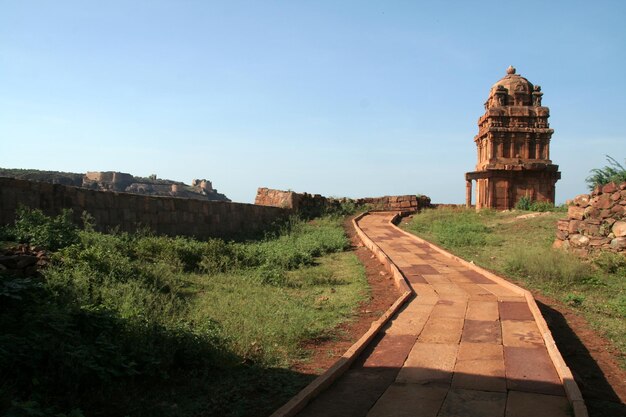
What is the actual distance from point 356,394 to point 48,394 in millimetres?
2229

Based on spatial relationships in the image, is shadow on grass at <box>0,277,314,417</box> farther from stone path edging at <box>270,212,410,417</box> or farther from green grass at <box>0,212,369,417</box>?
stone path edging at <box>270,212,410,417</box>

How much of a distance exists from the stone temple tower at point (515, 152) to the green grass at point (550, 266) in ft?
30.8

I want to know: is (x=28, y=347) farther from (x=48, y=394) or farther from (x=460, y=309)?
(x=460, y=309)

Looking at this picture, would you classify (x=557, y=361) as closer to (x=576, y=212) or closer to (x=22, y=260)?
(x=22, y=260)

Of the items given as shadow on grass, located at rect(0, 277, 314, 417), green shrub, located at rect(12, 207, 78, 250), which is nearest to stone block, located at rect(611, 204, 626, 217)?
shadow on grass, located at rect(0, 277, 314, 417)

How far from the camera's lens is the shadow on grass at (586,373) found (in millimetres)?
3726

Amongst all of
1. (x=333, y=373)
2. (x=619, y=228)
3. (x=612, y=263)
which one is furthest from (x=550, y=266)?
(x=333, y=373)

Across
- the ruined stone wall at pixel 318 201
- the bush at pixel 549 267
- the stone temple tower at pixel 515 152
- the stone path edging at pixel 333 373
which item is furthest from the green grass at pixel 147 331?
the stone temple tower at pixel 515 152

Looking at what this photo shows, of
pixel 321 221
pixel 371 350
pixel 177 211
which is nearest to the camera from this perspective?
pixel 371 350

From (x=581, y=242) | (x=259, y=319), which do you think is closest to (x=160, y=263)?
(x=259, y=319)

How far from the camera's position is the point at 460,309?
650 centimetres

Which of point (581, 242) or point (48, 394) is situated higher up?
point (581, 242)

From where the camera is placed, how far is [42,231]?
23.7 ft

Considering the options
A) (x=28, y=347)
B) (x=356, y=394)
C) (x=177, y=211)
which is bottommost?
(x=356, y=394)
